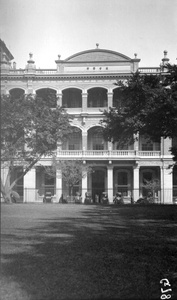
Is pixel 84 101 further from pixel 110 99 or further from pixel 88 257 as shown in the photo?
pixel 88 257

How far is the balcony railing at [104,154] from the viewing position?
7.78 m

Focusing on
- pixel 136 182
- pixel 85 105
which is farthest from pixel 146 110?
pixel 136 182

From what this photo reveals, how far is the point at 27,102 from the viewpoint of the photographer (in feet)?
24.7

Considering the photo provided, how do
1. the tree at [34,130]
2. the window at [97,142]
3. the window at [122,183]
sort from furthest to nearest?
the window at [122,183], the window at [97,142], the tree at [34,130]

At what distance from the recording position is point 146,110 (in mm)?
6285

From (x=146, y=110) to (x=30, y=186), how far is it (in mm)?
3309

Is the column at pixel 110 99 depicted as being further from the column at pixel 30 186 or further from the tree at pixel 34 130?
the column at pixel 30 186

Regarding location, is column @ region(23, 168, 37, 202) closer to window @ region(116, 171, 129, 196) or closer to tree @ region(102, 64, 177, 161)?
tree @ region(102, 64, 177, 161)

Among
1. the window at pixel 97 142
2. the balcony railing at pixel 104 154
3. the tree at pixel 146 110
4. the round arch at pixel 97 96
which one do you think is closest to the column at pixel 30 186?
the balcony railing at pixel 104 154

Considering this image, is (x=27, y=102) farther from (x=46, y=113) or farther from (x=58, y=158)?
(x=58, y=158)

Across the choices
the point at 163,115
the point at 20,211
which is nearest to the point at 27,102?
the point at 20,211

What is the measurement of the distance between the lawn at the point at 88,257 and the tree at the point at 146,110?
1642mm

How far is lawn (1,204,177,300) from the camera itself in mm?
3588

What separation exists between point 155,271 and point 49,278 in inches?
46.8
